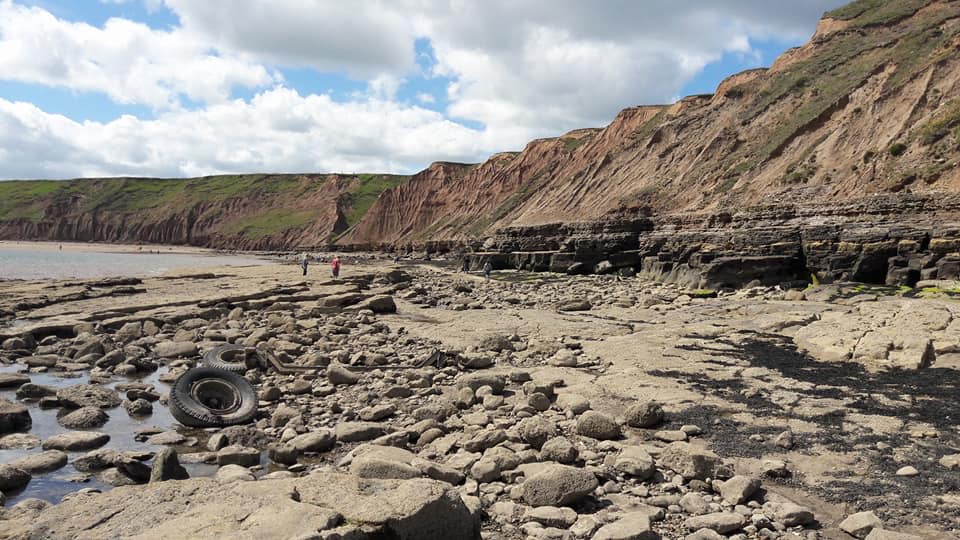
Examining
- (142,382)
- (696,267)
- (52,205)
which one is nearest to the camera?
(142,382)

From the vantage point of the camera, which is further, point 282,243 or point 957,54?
point 282,243

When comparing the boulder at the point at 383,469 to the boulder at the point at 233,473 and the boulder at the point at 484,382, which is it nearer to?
the boulder at the point at 233,473

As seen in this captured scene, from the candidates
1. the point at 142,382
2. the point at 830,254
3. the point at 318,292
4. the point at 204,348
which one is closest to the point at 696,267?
the point at 830,254

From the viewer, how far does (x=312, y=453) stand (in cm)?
732

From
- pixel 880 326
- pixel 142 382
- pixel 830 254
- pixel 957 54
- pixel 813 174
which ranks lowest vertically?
pixel 142 382

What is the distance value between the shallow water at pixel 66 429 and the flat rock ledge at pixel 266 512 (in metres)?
2.21

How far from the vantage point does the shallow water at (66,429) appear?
6.21 meters

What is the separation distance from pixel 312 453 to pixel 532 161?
91.6m

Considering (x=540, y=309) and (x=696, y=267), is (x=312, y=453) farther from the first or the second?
(x=696, y=267)

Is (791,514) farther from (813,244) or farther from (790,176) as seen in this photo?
(790,176)

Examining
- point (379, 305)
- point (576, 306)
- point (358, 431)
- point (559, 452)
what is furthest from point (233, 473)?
point (576, 306)

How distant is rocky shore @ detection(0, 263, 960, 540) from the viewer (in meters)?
4.46

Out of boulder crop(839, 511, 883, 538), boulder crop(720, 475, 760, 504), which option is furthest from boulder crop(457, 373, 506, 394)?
boulder crop(839, 511, 883, 538)

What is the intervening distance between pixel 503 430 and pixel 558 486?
1915 millimetres
